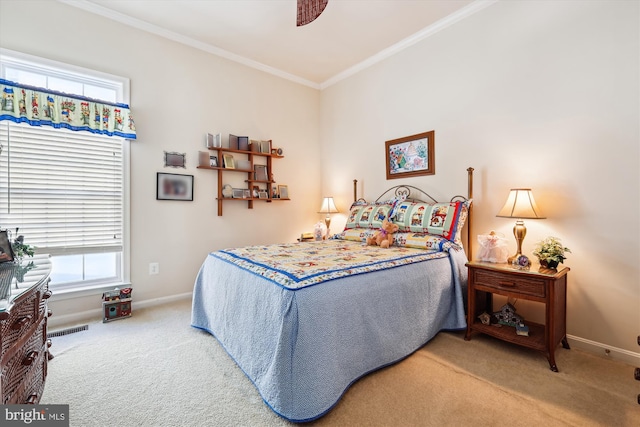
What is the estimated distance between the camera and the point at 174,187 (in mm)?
3279

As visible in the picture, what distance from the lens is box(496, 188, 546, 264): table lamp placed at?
7.22ft

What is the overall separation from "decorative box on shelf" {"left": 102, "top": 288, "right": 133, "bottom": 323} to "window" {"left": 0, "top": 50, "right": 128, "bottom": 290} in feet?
0.78

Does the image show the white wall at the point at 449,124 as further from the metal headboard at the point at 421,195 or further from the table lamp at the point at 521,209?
the table lamp at the point at 521,209

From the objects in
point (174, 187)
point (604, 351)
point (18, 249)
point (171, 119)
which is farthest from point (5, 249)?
point (604, 351)

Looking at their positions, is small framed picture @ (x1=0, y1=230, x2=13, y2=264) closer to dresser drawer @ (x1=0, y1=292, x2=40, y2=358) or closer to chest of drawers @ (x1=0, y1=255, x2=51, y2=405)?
chest of drawers @ (x1=0, y1=255, x2=51, y2=405)

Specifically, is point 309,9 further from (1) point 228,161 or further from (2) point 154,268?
(2) point 154,268

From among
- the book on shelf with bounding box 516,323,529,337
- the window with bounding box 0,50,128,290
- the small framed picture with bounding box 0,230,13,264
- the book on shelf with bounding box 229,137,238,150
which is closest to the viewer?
the small framed picture with bounding box 0,230,13,264

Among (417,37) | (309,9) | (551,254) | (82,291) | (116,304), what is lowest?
(116,304)

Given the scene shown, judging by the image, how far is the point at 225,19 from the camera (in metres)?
2.99

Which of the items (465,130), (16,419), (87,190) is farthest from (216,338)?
(465,130)

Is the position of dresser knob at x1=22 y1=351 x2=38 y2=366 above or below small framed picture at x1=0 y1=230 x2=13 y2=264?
below

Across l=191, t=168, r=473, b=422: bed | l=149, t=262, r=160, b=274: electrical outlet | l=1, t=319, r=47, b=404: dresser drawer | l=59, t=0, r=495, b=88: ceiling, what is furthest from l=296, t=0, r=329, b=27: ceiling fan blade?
l=149, t=262, r=160, b=274: electrical outlet

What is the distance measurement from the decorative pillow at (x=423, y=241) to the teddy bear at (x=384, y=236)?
0.07 meters

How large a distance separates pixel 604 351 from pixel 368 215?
2.18 m
